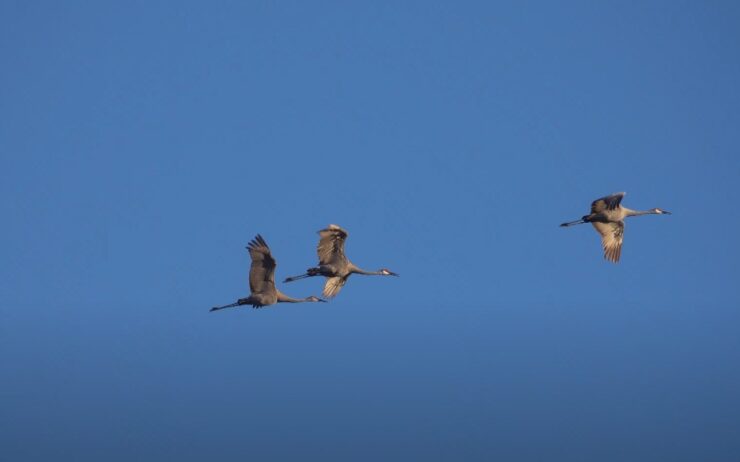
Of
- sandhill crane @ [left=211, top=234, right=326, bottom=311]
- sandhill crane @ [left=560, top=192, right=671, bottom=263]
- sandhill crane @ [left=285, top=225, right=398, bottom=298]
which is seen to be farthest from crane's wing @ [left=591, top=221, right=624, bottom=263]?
sandhill crane @ [left=211, top=234, right=326, bottom=311]

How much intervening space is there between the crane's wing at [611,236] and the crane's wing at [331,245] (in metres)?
10.7

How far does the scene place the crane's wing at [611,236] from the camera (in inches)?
2158

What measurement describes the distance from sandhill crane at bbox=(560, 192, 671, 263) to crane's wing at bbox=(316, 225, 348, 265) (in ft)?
30.7

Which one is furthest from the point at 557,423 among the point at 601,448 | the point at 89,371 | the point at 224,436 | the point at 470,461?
the point at 89,371

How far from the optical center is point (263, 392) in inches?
6304

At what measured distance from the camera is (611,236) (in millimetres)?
54969

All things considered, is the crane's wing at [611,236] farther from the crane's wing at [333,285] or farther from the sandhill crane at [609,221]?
the crane's wing at [333,285]

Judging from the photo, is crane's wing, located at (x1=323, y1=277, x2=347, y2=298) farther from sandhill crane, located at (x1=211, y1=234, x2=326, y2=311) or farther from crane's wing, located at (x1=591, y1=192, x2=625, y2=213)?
crane's wing, located at (x1=591, y1=192, x2=625, y2=213)

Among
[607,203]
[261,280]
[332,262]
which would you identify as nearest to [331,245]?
[332,262]

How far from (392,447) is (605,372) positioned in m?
83.0

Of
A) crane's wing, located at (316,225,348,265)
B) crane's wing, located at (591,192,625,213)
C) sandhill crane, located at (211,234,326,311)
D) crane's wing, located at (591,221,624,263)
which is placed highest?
crane's wing, located at (591,192,625,213)

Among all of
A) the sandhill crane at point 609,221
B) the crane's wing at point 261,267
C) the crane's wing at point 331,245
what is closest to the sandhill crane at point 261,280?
the crane's wing at point 261,267

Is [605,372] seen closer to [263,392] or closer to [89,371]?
[263,392]

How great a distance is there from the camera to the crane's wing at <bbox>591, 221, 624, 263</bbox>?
180 feet
